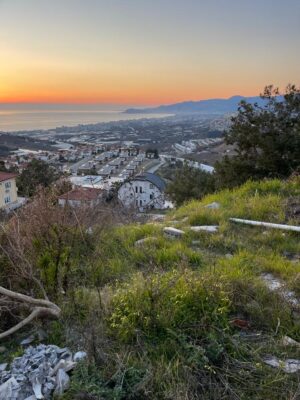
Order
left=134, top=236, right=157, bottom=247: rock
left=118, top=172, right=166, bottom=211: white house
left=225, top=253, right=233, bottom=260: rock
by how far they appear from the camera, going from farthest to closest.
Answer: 1. left=118, top=172, right=166, bottom=211: white house
2. left=134, top=236, right=157, bottom=247: rock
3. left=225, top=253, right=233, bottom=260: rock

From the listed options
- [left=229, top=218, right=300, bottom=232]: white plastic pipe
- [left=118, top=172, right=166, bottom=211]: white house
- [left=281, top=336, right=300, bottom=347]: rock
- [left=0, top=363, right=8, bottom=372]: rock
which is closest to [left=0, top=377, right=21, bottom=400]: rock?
[left=0, top=363, right=8, bottom=372]: rock

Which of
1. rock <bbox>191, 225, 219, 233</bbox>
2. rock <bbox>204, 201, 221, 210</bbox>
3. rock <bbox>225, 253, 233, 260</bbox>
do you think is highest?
rock <bbox>204, 201, 221, 210</bbox>

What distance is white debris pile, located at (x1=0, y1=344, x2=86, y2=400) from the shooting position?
156 centimetres

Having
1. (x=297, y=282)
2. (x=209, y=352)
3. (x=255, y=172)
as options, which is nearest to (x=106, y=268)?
(x=209, y=352)

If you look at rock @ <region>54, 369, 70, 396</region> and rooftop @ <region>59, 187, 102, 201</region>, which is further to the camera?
rooftop @ <region>59, 187, 102, 201</region>

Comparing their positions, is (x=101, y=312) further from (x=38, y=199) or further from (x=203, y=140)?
(x=203, y=140)

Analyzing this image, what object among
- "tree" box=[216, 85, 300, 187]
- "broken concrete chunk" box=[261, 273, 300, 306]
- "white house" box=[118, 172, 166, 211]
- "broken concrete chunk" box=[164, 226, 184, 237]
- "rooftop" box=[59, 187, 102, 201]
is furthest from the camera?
"tree" box=[216, 85, 300, 187]

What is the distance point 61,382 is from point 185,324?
2.52ft

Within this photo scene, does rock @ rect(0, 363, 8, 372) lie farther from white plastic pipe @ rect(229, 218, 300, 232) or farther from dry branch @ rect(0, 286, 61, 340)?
white plastic pipe @ rect(229, 218, 300, 232)

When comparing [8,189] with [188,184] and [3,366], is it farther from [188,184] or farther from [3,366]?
[3,366]

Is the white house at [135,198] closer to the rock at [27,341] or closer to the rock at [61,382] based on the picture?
the rock at [27,341]

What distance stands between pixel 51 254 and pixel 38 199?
729mm

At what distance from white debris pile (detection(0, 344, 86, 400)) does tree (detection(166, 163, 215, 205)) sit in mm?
14190

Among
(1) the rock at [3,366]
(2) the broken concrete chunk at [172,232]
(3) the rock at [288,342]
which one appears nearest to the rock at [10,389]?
(1) the rock at [3,366]
